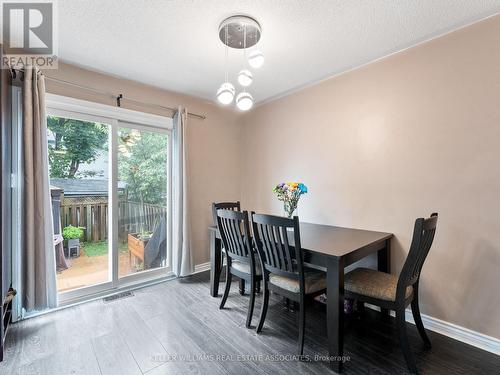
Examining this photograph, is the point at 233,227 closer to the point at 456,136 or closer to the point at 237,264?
the point at 237,264

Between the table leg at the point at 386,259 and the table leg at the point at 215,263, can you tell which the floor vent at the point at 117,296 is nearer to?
the table leg at the point at 215,263

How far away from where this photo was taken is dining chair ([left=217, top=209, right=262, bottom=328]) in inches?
81.7

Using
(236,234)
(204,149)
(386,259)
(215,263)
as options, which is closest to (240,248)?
(236,234)

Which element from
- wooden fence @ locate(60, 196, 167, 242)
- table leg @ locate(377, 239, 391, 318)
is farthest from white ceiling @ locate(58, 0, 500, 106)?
table leg @ locate(377, 239, 391, 318)

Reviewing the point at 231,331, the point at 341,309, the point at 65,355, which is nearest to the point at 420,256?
the point at 341,309

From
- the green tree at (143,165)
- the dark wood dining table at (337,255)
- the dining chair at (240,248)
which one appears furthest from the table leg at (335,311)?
the green tree at (143,165)

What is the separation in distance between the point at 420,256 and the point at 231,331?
1.57 meters

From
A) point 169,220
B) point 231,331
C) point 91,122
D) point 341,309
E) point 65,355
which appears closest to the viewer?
point 341,309

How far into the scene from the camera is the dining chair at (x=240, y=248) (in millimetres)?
2076

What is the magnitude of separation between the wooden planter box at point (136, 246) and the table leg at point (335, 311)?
2.39m

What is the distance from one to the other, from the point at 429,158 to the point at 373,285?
1.21 m

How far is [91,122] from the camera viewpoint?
104 inches

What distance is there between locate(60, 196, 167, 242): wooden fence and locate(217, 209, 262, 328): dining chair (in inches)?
51.7

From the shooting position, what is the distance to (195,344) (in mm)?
1875
